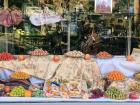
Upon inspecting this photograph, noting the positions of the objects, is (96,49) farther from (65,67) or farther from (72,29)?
(65,67)

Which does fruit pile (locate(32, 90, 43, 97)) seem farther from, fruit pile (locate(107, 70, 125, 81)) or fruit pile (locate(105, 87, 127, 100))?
fruit pile (locate(107, 70, 125, 81))

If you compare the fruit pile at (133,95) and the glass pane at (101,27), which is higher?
the glass pane at (101,27)

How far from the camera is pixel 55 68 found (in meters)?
7.66

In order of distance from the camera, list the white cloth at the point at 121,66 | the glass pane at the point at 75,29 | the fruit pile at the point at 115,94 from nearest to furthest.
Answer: the fruit pile at the point at 115,94
the white cloth at the point at 121,66
the glass pane at the point at 75,29

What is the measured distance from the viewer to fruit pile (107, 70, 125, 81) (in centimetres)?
742

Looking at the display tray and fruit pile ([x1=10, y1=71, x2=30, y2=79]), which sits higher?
fruit pile ([x1=10, y1=71, x2=30, y2=79])

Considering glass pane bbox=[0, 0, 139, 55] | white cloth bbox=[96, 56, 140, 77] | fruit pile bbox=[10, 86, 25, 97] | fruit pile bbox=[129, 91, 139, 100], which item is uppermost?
glass pane bbox=[0, 0, 139, 55]

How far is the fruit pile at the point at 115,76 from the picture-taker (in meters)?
7.42

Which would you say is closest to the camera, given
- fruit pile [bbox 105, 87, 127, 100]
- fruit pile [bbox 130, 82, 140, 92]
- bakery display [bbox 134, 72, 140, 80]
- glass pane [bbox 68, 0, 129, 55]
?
fruit pile [bbox 105, 87, 127, 100]

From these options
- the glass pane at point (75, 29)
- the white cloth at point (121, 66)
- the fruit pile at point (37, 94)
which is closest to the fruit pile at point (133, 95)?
the white cloth at point (121, 66)

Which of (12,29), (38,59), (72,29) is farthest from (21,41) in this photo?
(38,59)

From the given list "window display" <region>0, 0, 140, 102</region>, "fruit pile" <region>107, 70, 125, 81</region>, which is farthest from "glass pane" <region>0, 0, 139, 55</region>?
"fruit pile" <region>107, 70, 125, 81</region>

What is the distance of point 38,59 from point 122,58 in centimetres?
142

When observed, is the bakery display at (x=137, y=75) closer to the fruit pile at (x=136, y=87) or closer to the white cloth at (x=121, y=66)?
the white cloth at (x=121, y=66)
